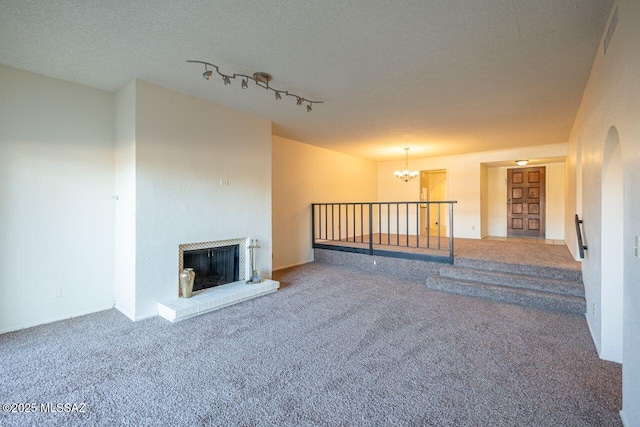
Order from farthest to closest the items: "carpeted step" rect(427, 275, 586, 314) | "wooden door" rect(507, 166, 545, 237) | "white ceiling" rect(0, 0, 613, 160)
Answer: "wooden door" rect(507, 166, 545, 237)
"carpeted step" rect(427, 275, 586, 314)
"white ceiling" rect(0, 0, 613, 160)

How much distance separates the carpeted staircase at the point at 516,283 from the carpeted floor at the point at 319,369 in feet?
0.68

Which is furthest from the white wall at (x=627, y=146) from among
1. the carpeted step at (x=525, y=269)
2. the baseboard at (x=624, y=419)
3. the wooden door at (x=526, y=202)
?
the wooden door at (x=526, y=202)

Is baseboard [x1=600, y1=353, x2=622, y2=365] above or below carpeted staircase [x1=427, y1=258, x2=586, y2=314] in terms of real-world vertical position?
below

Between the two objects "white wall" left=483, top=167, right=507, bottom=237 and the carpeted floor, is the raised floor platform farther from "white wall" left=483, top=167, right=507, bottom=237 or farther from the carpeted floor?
"white wall" left=483, top=167, right=507, bottom=237

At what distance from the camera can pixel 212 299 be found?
139 inches

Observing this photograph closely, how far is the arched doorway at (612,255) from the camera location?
7.77 feet

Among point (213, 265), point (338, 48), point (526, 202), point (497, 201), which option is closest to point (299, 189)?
point (213, 265)

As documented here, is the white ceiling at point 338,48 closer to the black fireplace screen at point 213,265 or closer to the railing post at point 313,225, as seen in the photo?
the black fireplace screen at point 213,265

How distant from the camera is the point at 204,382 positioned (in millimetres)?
2115

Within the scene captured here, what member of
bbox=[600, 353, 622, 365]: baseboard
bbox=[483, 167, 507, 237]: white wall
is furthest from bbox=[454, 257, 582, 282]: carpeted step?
bbox=[483, 167, 507, 237]: white wall

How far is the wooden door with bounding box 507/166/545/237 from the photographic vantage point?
7.40 meters

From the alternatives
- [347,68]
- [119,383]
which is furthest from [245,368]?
[347,68]

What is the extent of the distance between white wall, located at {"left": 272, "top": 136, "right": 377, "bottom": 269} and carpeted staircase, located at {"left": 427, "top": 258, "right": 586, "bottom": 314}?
8.94 ft

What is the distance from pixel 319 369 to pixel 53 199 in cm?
329
